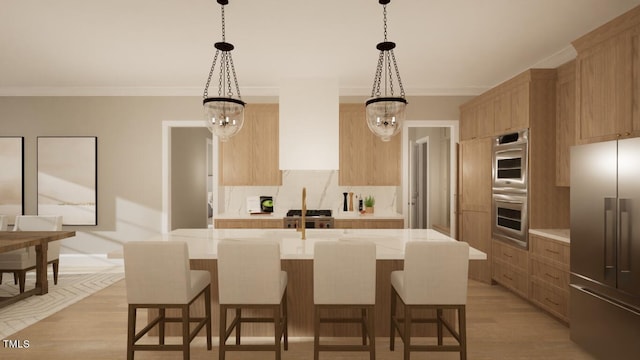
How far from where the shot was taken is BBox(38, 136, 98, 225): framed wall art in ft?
17.8

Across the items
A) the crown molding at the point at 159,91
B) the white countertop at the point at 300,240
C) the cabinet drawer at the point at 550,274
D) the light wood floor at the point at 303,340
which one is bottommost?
the light wood floor at the point at 303,340

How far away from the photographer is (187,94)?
546 centimetres

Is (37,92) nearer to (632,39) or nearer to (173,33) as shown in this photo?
(173,33)

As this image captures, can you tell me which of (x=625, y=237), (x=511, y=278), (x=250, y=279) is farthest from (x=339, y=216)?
(x=625, y=237)

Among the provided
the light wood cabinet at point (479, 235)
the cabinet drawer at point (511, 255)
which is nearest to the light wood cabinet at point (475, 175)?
the light wood cabinet at point (479, 235)

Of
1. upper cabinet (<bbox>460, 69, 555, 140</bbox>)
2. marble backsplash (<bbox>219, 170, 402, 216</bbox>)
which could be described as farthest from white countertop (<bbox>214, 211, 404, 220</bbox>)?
upper cabinet (<bbox>460, 69, 555, 140</bbox>)

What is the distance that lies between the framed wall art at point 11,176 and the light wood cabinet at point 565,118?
296 inches

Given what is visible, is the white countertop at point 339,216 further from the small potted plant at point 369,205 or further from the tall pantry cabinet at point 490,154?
the tall pantry cabinet at point 490,154

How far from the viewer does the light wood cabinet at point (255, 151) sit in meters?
5.07

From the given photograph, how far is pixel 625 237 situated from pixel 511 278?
194 centimetres

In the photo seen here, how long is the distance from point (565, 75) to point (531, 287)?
7.49 ft

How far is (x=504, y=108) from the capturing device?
4238 millimetres

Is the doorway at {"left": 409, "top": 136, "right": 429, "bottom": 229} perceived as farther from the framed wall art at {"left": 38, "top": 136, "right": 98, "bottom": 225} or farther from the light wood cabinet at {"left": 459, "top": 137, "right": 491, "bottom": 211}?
the framed wall art at {"left": 38, "top": 136, "right": 98, "bottom": 225}

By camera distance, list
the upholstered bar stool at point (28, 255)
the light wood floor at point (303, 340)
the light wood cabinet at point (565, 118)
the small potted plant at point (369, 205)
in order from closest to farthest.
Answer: the light wood floor at point (303, 340) < the light wood cabinet at point (565, 118) < the upholstered bar stool at point (28, 255) < the small potted plant at point (369, 205)
